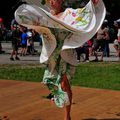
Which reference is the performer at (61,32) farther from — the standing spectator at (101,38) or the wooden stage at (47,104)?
the standing spectator at (101,38)

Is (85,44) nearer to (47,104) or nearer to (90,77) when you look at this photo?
(90,77)

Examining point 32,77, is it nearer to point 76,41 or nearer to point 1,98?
point 1,98

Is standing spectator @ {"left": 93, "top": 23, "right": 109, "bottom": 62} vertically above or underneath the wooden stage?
above

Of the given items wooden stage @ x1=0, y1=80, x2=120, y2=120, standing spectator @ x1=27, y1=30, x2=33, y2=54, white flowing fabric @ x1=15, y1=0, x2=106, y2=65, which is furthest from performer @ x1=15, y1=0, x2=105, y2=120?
standing spectator @ x1=27, y1=30, x2=33, y2=54

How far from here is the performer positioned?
559cm

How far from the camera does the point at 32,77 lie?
11.3 meters

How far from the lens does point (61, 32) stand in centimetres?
578

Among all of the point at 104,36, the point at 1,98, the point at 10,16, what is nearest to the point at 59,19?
the point at 1,98

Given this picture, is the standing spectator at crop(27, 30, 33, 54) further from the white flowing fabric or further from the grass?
the white flowing fabric

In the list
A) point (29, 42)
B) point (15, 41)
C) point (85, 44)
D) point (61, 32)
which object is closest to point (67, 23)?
point (61, 32)

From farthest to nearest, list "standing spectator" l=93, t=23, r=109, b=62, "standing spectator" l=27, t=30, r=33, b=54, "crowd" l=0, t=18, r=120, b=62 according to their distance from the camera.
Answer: "standing spectator" l=27, t=30, r=33, b=54, "standing spectator" l=93, t=23, r=109, b=62, "crowd" l=0, t=18, r=120, b=62

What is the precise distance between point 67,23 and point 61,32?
5.9 inches

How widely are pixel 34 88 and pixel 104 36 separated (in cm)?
1104

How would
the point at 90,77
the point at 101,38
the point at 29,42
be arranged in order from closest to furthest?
1. the point at 90,77
2. the point at 101,38
3. the point at 29,42
